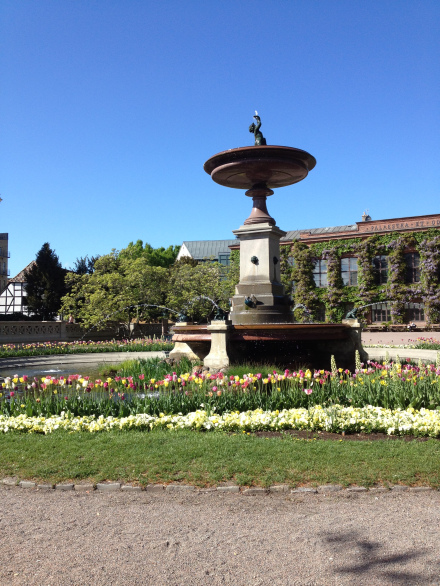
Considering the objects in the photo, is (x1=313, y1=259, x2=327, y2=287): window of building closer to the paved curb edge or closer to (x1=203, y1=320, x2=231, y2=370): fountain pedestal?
(x1=203, y1=320, x2=231, y2=370): fountain pedestal

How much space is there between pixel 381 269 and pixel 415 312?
4.79m

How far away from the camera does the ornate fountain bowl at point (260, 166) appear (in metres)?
13.0

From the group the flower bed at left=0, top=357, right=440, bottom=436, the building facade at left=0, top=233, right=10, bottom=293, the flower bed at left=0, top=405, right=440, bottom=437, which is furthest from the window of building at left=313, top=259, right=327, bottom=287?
the building facade at left=0, top=233, right=10, bottom=293

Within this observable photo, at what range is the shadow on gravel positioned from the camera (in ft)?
10.5

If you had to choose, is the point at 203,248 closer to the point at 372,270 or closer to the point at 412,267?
the point at 372,270

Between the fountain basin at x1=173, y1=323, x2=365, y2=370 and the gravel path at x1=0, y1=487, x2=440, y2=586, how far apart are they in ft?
21.4

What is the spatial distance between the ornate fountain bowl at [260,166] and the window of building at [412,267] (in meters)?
31.1

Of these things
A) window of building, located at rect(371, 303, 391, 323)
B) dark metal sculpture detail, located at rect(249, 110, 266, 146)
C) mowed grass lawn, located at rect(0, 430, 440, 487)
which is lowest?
mowed grass lawn, located at rect(0, 430, 440, 487)

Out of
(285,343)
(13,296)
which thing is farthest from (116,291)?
(13,296)

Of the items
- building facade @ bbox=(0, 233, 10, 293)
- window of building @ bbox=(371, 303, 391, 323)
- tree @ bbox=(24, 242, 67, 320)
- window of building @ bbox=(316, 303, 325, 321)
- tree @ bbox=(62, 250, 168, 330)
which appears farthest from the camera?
Answer: building facade @ bbox=(0, 233, 10, 293)

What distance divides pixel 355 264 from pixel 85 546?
4386cm

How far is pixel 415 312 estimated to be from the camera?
41.8 m

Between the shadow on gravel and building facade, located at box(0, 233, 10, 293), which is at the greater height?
building facade, located at box(0, 233, 10, 293)

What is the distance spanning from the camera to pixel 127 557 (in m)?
3.46
